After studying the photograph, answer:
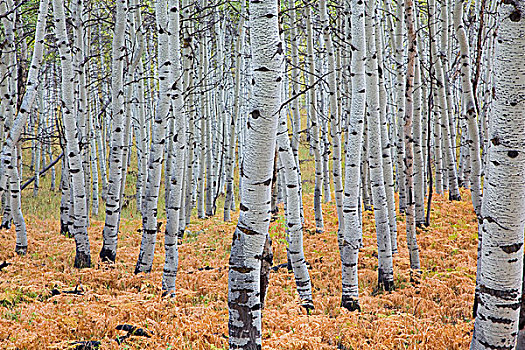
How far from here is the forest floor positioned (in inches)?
184

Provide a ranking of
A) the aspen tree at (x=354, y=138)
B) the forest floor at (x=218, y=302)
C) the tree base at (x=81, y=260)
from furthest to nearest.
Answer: the tree base at (x=81, y=260)
the aspen tree at (x=354, y=138)
the forest floor at (x=218, y=302)

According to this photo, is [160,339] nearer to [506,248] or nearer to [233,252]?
[233,252]

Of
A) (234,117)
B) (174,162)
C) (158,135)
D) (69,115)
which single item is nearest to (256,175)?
(174,162)

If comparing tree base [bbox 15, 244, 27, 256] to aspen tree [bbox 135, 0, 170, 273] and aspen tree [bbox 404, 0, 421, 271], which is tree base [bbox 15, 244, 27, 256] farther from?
aspen tree [bbox 404, 0, 421, 271]

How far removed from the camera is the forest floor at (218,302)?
15.3ft

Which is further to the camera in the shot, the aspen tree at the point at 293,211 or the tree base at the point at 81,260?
the tree base at the point at 81,260

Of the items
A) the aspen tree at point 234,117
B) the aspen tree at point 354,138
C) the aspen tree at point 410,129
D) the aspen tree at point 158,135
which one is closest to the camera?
the aspen tree at point 354,138

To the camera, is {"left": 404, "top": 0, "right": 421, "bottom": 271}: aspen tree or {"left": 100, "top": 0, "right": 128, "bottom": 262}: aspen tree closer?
{"left": 404, "top": 0, "right": 421, "bottom": 271}: aspen tree

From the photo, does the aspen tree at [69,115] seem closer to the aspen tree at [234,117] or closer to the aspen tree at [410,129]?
the aspen tree at [234,117]

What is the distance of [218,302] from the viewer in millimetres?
6152

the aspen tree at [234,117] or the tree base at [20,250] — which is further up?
the aspen tree at [234,117]

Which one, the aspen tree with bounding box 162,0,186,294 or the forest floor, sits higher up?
the aspen tree with bounding box 162,0,186,294

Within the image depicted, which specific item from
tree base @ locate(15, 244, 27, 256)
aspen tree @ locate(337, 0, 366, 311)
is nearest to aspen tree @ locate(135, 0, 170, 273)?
aspen tree @ locate(337, 0, 366, 311)

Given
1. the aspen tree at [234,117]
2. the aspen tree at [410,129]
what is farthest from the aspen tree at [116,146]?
the aspen tree at [410,129]
